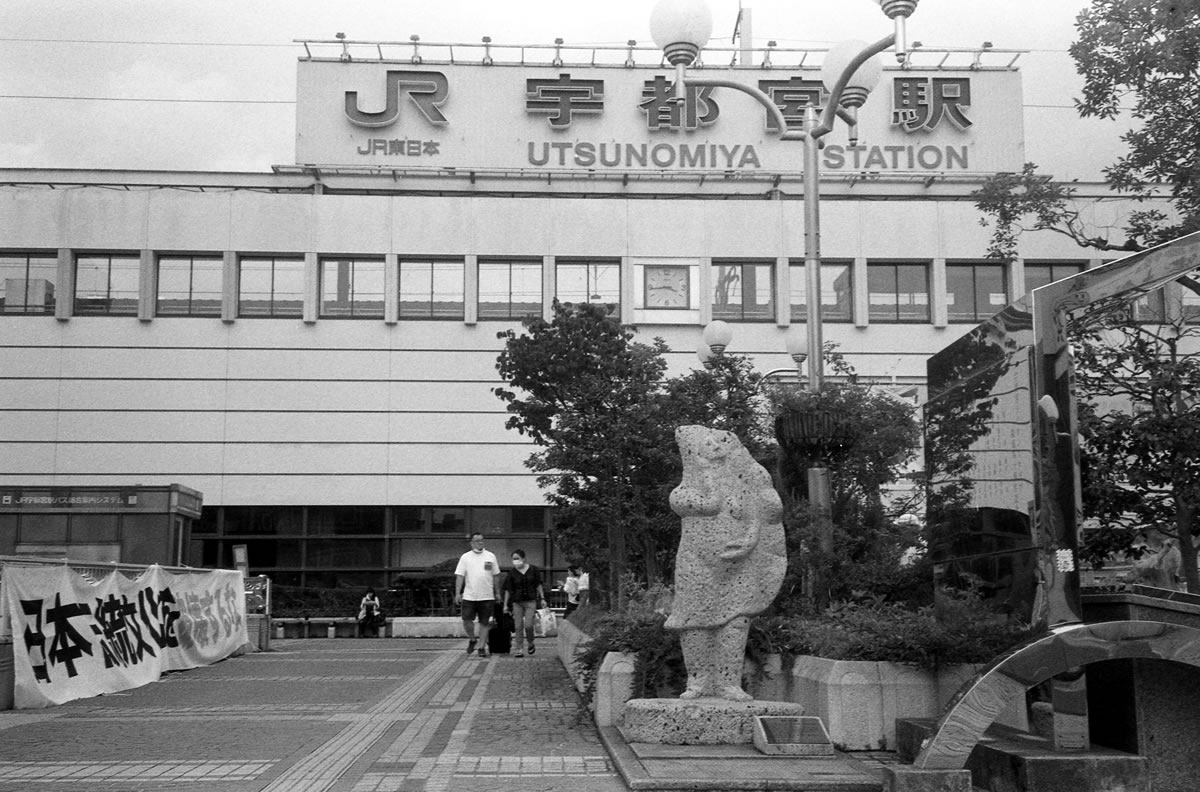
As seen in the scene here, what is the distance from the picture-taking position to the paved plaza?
8.16m

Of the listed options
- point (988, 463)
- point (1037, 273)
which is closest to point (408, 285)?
point (1037, 273)

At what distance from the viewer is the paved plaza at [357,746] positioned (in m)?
8.16

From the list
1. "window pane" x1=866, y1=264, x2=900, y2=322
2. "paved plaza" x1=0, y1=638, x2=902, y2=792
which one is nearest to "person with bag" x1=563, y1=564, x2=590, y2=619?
"window pane" x1=866, y1=264, x2=900, y2=322

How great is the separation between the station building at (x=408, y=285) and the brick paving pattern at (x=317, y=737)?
2159 cm

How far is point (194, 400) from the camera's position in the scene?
3934cm

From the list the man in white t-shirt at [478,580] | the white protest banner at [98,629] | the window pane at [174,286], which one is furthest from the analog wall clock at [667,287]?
the white protest banner at [98,629]

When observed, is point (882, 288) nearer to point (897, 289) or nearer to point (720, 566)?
point (897, 289)

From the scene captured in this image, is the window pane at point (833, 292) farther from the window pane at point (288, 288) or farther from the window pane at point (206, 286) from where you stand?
the window pane at point (206, 286)

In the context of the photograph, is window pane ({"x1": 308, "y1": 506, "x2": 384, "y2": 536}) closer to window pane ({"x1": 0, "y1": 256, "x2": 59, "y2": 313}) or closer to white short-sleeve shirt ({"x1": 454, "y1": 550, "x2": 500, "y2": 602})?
window pane ({"x1": 0, "y1": 256, "x2": 59, "y2": 313})

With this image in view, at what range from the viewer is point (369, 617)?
3562cm

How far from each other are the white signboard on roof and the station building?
0.08 metres

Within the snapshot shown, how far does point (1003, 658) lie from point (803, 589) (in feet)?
19.3

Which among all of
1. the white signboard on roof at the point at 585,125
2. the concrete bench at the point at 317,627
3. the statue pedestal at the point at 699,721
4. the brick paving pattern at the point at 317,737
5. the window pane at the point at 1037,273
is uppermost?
the white signboard on roof at the point at 585,125

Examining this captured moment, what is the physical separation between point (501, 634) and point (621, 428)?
265 inches
